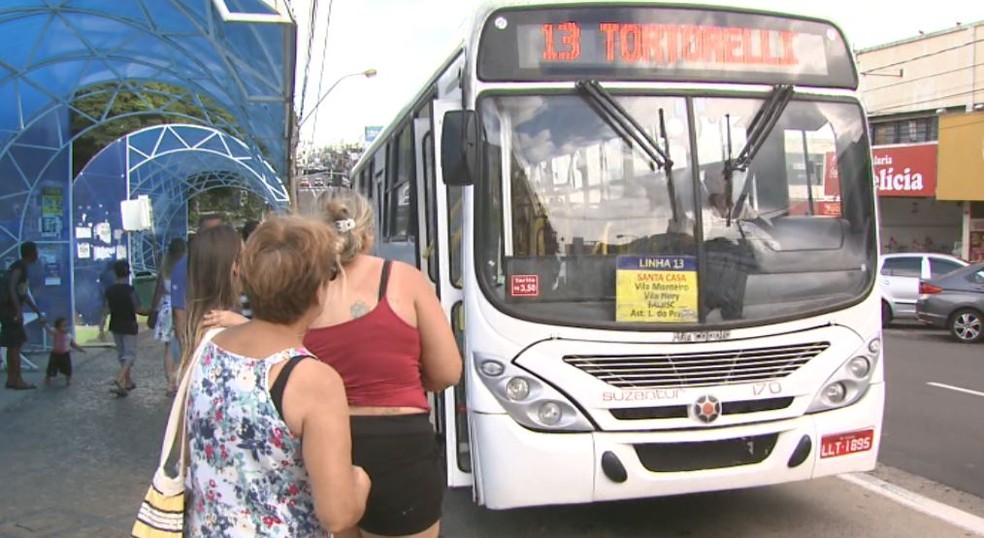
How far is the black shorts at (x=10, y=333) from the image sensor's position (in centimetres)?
930

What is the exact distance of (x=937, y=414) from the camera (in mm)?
8070

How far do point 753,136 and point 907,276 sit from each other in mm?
13695

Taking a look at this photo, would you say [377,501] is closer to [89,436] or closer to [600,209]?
[600,209]

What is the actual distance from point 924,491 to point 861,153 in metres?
2.55

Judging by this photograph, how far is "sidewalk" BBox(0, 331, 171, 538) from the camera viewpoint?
5.28m

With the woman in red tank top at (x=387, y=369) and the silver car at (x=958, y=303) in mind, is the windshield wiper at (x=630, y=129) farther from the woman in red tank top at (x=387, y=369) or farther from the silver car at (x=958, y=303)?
the silver car at (x=958, y=303)

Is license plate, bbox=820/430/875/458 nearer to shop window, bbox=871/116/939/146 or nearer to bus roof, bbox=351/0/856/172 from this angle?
bus roof, bbox=351/0/856/172

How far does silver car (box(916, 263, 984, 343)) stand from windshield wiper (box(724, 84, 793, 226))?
11188 mm

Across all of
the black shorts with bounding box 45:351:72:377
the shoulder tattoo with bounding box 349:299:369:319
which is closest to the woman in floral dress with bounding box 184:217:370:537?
the shoulder tattoo with bounding box 349:299:369:319

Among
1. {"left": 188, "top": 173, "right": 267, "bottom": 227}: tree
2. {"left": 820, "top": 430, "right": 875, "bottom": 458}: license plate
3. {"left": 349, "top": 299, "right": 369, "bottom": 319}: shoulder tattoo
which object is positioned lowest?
{"left": 820, "top": 430, "right": 875, "bottom": 458}: license plate

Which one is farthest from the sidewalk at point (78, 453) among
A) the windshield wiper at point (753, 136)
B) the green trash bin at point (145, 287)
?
the green trash bin at point (145, 287)

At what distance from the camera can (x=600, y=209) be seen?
439cm

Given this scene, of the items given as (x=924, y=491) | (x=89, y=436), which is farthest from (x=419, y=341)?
(x=89, y=436)

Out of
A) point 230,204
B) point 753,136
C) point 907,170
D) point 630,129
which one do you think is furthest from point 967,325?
point 230,204
